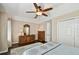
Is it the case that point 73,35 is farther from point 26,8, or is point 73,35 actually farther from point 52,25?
point 26,8

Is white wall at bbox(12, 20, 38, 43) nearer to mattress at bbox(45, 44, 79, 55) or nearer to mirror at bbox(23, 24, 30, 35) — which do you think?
mirror at bbox(23, 24, 30, 35)

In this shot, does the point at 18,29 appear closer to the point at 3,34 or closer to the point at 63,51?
the point at 3,34

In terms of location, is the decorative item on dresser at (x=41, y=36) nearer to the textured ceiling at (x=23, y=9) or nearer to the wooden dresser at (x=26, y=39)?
the wooden dresser at (x=26, y=39)

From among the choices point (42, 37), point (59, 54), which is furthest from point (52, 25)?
point (59, 54)

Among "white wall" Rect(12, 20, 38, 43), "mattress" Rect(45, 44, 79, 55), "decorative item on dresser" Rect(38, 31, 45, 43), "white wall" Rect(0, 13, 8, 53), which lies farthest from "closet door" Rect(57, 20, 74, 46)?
"white wall" Rect(0, 13, 8, 53)

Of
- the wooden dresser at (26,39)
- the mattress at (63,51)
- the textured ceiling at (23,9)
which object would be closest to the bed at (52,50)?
the mattress at (63,51)

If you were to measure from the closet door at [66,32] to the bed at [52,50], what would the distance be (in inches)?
3.4

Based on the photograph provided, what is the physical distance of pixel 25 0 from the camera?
1596mm

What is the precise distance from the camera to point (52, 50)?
1.59m

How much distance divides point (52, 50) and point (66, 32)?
1.19ft

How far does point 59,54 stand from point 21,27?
0.75 meters

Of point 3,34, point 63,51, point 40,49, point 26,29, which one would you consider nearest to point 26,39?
point 26,29

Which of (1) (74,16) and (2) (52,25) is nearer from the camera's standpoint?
(1) (74,16)

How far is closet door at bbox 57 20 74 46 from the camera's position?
1531 millimetres
